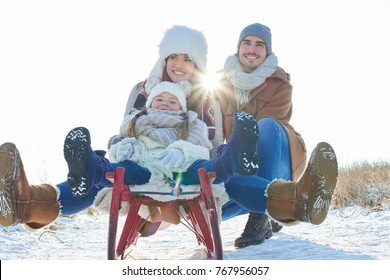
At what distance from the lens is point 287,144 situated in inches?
125

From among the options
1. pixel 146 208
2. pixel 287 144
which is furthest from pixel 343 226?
pixel 146 208

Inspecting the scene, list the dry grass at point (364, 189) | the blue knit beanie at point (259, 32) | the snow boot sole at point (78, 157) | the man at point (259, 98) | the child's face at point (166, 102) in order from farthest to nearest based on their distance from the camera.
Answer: the dry grass at point (364, 189)
the blue knit beanie at point (259, 32)
the man at point (259, 98)
the child's face at point (166, 102)
the snow boot sole at point (78, 157)

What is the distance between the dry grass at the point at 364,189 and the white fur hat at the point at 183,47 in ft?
6.73

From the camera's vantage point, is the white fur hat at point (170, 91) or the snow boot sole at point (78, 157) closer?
the snow boot sole at point (78, 157)

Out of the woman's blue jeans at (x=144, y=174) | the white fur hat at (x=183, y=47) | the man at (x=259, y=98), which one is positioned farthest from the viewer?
the white fur hat at (x=183, y=47)

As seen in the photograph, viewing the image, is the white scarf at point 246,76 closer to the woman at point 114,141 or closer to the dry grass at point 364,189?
the woman at point 114,141

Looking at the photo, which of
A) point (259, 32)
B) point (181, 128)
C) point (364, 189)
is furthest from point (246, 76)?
point (364, 189)

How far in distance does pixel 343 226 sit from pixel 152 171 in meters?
1.97

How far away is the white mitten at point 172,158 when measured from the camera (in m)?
2.67

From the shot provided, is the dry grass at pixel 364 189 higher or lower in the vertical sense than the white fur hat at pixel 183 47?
lower

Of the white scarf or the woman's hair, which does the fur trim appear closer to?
the white scarf

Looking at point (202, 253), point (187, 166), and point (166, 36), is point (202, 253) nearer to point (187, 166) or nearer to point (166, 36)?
point (187, 166)

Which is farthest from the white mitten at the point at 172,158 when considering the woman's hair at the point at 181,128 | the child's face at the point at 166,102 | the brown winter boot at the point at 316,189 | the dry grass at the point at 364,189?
the dry grass at the point at 364,189

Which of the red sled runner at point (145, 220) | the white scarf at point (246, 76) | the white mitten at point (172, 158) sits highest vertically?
the white scarf at point (246, 76)
